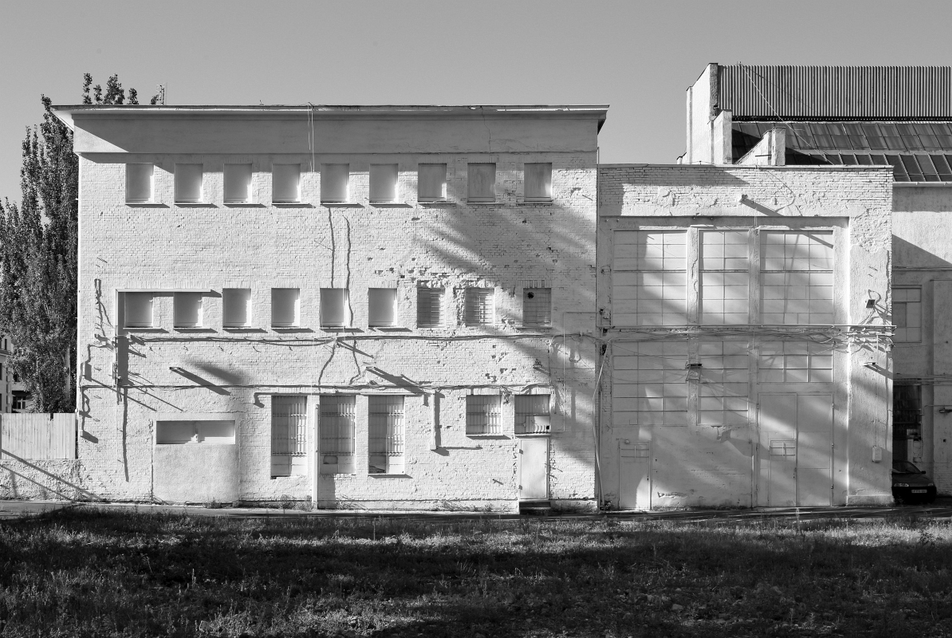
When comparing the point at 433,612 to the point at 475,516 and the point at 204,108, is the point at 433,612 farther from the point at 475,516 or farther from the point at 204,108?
the point at 204,108

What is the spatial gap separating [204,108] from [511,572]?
700 inches

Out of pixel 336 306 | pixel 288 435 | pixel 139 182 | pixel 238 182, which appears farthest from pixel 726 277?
pixel 139 182

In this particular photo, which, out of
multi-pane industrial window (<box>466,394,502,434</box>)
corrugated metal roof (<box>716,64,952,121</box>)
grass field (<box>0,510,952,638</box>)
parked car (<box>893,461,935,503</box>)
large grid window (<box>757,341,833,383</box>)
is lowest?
parked car (<box>893,461,935,503</box>)

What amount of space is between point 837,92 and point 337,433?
28.0 m

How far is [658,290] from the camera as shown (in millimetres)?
29062

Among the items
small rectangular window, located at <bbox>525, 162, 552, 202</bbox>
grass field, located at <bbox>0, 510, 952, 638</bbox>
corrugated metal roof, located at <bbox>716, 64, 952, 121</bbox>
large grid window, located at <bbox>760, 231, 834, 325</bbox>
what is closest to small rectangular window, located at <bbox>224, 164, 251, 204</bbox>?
small rectangular window, located at <bbox>525, 162, 552, 202</bbox>

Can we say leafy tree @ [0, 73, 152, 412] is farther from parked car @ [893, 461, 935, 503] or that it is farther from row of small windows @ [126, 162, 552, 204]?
parked car @ [893, 461, 935, 503]

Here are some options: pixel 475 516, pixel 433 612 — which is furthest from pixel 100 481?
pixel 433 612

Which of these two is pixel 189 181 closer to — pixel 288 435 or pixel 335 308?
pixel 335 308

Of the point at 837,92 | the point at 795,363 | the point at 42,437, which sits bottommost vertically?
the point at 42,437

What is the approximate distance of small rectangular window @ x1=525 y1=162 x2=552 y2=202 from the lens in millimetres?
28750

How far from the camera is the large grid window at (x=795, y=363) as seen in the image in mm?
29062

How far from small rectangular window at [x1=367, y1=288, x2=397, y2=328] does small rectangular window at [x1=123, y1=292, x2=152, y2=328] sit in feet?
20.3

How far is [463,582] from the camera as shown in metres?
14.6
